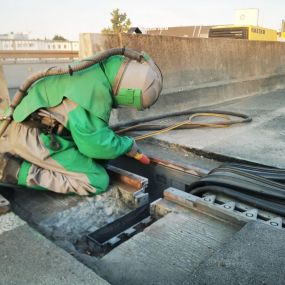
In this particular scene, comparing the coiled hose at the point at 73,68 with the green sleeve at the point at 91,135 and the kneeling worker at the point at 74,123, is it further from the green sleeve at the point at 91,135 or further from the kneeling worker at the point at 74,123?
the green sleeve at the point at 91,135

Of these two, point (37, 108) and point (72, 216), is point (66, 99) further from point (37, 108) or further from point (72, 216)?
point (72, 216)

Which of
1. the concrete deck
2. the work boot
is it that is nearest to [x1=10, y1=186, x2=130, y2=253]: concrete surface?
the work boot

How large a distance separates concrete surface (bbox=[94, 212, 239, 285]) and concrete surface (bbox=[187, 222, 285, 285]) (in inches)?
8.1

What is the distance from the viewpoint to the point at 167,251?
1.78 m

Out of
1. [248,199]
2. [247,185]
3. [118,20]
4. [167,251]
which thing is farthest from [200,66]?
[118,20]

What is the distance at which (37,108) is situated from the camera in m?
2.34

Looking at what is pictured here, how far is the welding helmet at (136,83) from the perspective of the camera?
7.64 ft

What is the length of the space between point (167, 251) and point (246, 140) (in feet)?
6.55

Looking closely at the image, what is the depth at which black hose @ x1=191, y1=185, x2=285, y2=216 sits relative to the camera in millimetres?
1980

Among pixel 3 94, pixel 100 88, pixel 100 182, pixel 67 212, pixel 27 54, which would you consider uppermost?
pixel 27 54

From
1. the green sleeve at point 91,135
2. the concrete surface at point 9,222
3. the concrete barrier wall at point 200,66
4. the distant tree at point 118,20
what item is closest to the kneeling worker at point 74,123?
the green sleeve at point 91,135

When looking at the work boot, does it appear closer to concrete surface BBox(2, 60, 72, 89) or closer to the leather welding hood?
the leather welding hood

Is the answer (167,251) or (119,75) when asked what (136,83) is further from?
(167,251)

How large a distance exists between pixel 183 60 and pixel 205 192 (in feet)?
9.58
